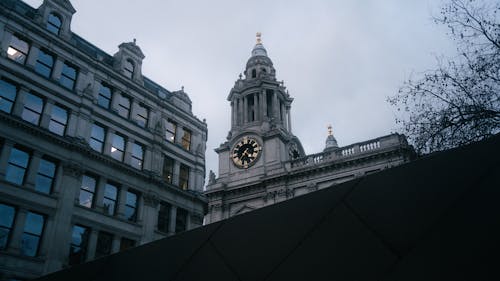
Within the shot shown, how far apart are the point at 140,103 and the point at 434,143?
2300 cm

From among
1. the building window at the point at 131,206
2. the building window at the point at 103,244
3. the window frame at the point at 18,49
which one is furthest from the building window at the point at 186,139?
the window frame at the point at 18,49

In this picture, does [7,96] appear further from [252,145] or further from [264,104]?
[264,104]

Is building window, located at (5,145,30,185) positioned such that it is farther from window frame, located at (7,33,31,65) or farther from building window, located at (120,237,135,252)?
building window, located at (120,237,135,252)

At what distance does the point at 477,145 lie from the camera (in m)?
6.37

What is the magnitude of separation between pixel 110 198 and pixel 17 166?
6.30 meters

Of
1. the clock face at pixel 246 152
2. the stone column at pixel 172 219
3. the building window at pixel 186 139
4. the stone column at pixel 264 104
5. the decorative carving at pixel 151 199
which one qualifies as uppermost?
the stone column at pixel 264 104

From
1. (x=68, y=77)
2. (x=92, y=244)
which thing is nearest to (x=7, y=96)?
(x=68, y=77)

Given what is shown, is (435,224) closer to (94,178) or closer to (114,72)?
(94,178)

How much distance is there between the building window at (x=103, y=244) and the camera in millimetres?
25995

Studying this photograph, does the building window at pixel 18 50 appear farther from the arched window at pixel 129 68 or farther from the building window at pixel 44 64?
the arched window at pixel 129 68

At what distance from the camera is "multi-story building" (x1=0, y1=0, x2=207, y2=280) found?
23.2 m

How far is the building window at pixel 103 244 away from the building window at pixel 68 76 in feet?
33.6

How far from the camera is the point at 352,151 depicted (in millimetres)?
44219

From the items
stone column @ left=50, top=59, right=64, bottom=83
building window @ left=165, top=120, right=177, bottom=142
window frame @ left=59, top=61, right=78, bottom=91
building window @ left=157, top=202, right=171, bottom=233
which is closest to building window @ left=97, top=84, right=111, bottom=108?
window frame @ left=59, top=61, right=78, bottom=91
